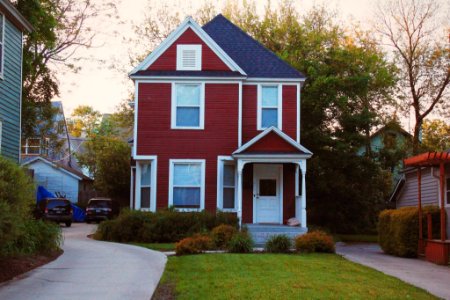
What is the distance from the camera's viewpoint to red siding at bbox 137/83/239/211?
23.8 metres

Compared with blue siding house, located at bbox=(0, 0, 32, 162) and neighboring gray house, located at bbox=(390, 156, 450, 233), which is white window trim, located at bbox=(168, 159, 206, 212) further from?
neighboring gray house, located at bbox=(390, 156, 450, 233)

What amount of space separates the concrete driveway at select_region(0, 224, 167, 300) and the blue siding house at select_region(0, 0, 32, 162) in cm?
444

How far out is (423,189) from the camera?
28.4 meters

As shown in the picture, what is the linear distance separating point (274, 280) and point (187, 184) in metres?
12.7

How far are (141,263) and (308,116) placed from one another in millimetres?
17074

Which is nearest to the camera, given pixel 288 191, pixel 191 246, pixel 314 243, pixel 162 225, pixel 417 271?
pixel 417 271

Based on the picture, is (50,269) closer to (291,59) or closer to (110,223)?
(110,223)

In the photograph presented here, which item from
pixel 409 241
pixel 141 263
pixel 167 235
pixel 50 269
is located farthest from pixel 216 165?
pixel 50 269

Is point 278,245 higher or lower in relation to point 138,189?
lower

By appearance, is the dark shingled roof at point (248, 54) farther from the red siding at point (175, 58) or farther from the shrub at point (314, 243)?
the shrub at point (314, 243)

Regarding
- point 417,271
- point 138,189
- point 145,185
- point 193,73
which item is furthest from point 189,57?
point 417,271

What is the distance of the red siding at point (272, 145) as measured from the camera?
2305cm

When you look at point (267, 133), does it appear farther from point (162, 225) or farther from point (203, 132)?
point (162, 225)

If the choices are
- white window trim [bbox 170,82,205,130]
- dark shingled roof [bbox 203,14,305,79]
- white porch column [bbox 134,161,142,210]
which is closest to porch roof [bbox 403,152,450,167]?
dark shingled roof [bbox 203,14,305,79]
